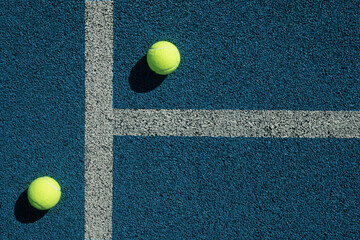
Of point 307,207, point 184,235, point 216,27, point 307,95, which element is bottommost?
point 184,235

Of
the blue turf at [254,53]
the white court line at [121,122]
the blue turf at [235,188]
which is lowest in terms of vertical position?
the blue turf at [235,188]

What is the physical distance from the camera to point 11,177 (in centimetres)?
162

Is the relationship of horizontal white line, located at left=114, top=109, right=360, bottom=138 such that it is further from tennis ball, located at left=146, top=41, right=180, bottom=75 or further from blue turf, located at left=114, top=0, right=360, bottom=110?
tennis ball, located at left=146, top=41, right=180, bottom=75

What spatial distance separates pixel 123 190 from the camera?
160cm

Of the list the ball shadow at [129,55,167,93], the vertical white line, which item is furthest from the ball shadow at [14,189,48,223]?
the ball shadow at [129,55,167,93]

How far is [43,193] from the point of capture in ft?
4.87

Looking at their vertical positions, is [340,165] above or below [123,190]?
above

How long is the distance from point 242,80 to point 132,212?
1149 mm

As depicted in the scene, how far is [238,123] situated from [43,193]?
131cm

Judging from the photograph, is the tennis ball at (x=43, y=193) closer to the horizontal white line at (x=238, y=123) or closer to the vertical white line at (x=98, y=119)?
the vertical white line at (x=98, y=119)

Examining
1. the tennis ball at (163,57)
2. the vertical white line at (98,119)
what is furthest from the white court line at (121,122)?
the tennis ball at (163,57)

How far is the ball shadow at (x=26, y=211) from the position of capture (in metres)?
1.61

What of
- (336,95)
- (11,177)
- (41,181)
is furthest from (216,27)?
(11,177)

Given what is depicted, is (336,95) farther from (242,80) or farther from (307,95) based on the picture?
(242,80)
